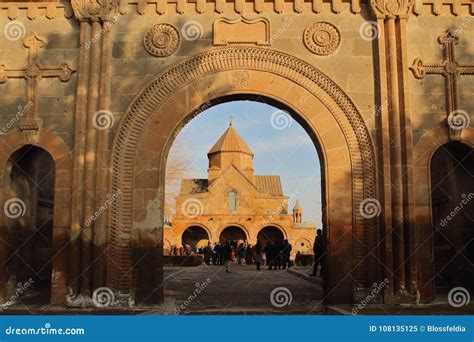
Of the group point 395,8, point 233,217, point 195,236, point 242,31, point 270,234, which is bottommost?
point 195,236

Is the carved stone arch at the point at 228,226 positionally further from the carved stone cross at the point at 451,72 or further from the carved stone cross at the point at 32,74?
the carved stone cross at the point at 451,72

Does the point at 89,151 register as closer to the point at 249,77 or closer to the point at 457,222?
the point at 249,77

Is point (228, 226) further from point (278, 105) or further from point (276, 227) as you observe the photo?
point (278, 105)

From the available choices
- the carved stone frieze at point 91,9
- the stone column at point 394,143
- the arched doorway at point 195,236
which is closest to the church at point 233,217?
the arched doorway at point 195,236

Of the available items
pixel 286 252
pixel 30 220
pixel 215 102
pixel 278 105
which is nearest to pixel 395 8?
pixel 278 105

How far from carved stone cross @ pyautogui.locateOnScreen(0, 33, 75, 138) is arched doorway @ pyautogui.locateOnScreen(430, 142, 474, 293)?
8413mm

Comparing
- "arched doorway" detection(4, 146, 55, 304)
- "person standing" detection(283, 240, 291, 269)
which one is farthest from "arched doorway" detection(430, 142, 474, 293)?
"person standing" detection(283, 240, 291, 269)

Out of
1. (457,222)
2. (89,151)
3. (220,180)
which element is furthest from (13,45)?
(220,180)

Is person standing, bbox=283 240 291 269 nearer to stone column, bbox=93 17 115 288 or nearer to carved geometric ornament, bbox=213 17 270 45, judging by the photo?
carved geometric ornament, bbox=213 17 270 45

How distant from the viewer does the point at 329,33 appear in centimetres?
1107

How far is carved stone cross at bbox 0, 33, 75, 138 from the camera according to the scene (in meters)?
10.9

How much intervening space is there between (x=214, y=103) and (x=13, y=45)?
453cm

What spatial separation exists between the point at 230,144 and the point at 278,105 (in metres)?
45.6

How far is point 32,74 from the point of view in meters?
11.1
